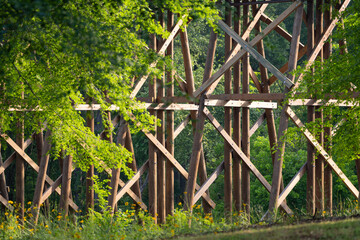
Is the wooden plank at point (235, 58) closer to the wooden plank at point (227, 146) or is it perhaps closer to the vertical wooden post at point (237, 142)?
the wooden plank at point (227, 146)

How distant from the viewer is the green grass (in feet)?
24.1

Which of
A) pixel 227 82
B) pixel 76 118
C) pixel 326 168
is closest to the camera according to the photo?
pixel 76 118

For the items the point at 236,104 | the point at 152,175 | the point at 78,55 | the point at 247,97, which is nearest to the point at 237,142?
the point at 236,104

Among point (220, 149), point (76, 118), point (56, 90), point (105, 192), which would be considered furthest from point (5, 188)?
point (220, 149)

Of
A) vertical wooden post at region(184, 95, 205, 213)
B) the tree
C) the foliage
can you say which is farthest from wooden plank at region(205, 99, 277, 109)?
the tree

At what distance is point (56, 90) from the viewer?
8.92m

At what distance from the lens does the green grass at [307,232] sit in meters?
7.34

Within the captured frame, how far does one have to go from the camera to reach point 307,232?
24.9 ft

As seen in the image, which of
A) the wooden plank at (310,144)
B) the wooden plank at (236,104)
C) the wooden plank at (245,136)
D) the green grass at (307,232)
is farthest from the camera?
the wooden plank at (245,136)

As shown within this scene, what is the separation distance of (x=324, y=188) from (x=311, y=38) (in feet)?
11.2

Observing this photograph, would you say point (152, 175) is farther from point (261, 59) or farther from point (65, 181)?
point (261, 59)

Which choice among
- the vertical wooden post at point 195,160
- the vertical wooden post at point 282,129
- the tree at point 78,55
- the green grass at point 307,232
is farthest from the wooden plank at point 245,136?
the green grass at point 307,232

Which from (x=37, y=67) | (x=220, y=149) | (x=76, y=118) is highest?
(x=37, y=67)

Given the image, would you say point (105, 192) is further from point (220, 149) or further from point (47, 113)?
point (220, 149)
